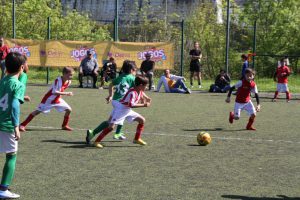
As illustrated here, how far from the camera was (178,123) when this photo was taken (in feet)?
47.1

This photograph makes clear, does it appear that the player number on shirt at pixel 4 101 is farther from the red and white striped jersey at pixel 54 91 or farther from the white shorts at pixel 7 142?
the red and white striped jersey at pixel 54 91

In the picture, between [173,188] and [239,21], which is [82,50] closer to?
[239,21]

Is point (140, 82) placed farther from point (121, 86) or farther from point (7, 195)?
point (7, 195)

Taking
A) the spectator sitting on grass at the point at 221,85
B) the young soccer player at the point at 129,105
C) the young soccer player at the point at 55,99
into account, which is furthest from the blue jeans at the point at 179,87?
the young soccer player at the point at 129,105

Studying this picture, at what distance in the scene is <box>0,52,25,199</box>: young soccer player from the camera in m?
6.78

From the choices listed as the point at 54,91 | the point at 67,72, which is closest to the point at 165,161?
the point at 67,72

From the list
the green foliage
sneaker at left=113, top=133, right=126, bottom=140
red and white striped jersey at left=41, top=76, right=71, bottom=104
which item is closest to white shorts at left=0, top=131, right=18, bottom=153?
sneaker at left=113, top=133, right=126, bottom=140

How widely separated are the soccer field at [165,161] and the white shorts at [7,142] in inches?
22.0

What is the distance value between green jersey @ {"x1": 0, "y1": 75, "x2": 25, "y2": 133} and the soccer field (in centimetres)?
84

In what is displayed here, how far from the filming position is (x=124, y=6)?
6178cm

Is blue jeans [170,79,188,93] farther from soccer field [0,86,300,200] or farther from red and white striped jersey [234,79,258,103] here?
red and white striped jersey [234,79,258,103]

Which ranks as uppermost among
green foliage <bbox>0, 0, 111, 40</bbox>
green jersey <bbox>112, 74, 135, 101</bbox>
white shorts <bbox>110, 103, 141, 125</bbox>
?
green foliage <bbox>0, 0, 111, 40</bbox>

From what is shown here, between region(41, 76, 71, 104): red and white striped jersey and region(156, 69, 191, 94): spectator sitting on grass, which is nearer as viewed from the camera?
region(41, 76, 71, 104): red and white striped jersey

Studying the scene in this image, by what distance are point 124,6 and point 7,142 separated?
5577 cm
